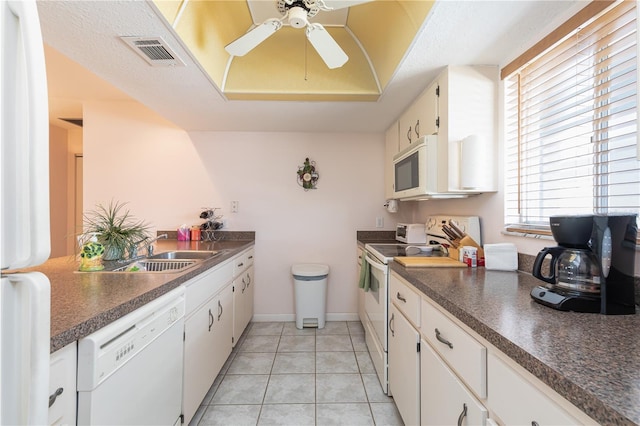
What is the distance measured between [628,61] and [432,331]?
1.24 meters

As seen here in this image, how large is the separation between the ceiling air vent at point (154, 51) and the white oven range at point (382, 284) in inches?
69.0

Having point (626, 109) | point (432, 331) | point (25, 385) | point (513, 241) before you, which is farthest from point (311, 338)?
point (626, 109)

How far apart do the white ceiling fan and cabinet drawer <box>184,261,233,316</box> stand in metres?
1.28

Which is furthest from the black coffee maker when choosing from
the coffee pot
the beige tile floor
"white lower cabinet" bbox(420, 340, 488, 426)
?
the beige tile floor

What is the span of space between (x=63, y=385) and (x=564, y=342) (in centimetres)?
130

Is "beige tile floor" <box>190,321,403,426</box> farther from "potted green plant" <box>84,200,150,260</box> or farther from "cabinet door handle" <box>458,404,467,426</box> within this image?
"potted green plant" <box>84,200,150,260</box>

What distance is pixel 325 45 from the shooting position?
1399 millimetres

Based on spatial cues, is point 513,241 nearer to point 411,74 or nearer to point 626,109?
point 626,109

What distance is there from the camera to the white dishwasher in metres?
0.77

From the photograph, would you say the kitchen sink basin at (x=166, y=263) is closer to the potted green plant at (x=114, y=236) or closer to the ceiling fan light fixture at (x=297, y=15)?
the potted green plant at (x=114, y=236)

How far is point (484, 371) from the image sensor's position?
775mm

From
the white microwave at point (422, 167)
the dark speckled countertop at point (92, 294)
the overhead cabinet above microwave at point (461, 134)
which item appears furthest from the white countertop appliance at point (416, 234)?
the dark speckled countertop at point (92, 294)

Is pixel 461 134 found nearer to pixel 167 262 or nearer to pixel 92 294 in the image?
pixel 92 294

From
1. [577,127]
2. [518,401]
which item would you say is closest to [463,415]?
[518,401]
